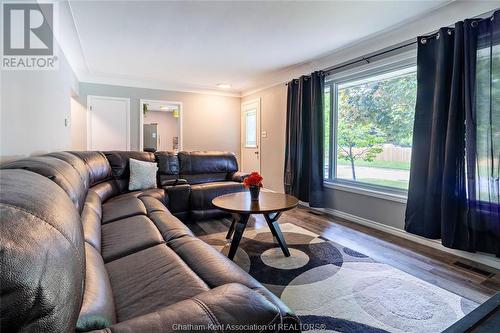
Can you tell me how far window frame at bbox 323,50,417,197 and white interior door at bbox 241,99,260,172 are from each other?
79.7 inches

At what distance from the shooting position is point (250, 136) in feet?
20.8

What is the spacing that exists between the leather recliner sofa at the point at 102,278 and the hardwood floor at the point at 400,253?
174 centimetres

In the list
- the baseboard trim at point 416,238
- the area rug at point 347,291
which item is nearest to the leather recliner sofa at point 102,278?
the area rug at point 347,291

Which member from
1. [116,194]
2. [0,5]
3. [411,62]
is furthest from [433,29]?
[116,194]

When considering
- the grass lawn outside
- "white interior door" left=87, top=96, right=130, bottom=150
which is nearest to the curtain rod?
the grass lawn outside

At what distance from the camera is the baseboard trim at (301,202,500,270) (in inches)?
93.0

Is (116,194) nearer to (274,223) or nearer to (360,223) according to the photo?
(274,223)

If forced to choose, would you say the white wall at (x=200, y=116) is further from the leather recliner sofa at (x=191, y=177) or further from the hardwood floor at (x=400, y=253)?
the hardwood floor at (x=400, y=253)

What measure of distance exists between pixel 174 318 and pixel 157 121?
924cm

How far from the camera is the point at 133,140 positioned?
5.55 metres

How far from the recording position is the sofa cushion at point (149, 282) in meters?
1.02

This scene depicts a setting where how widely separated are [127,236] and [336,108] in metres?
3.48

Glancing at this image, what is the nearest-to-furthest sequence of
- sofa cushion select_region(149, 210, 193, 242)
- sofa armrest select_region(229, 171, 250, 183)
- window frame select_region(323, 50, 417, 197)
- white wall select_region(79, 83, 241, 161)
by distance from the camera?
sofa cushion select_region(149, 210, 193, 242) < window frame select_region(323, 50, 417, 197) < sofa armrest select_region(229, 171, 250, 183) < white wall select_region(79, 83, 241, 161)

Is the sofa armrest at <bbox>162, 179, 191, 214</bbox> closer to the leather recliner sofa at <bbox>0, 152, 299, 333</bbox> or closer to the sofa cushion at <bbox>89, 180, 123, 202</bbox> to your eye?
the sofa cushion at <bbox>89, 180, 123, 202</bbox>
